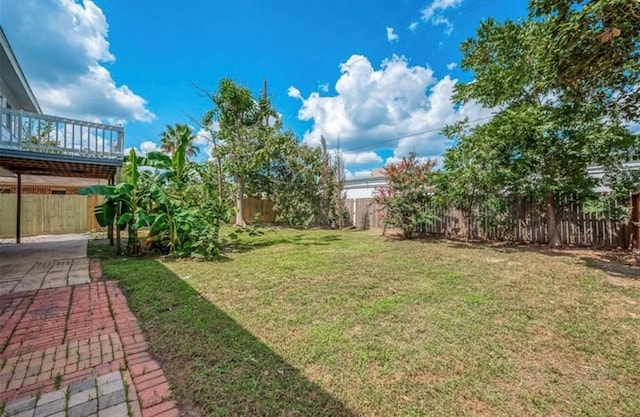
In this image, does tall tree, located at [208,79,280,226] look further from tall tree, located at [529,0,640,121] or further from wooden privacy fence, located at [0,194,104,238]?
tall tree, located at [529,0,640,121]

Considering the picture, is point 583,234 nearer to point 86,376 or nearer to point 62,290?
point 86,376

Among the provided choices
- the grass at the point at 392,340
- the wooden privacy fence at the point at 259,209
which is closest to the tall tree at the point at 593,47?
the grass at the point at 392,340

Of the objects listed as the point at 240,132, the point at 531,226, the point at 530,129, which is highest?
the point at 240,132

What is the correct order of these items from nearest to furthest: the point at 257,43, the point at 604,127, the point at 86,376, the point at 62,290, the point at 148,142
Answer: the point at 86,376, the point at 62,290, the point at 604,127, the point at 257,43, the point at 148,142

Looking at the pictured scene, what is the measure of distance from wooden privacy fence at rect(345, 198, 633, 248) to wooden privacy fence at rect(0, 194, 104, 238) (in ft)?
49.1

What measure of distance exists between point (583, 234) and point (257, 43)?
1349cm

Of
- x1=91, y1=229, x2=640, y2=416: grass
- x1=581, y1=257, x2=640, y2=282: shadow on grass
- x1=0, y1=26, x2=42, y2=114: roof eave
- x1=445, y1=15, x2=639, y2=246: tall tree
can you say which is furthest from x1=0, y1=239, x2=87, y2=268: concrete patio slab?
x1=581, y1=257, x2=640, y2=282: shadow on grass

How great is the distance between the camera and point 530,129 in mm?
6961

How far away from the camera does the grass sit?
1856 millimetres

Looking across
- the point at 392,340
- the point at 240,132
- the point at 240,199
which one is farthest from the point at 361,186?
the point at 392,340

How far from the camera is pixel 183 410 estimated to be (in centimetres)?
173

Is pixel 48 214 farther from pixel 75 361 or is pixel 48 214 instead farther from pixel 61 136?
pixel 75 361

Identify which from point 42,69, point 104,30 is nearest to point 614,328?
point 104,30

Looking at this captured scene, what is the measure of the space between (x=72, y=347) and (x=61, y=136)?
633 centimetres
